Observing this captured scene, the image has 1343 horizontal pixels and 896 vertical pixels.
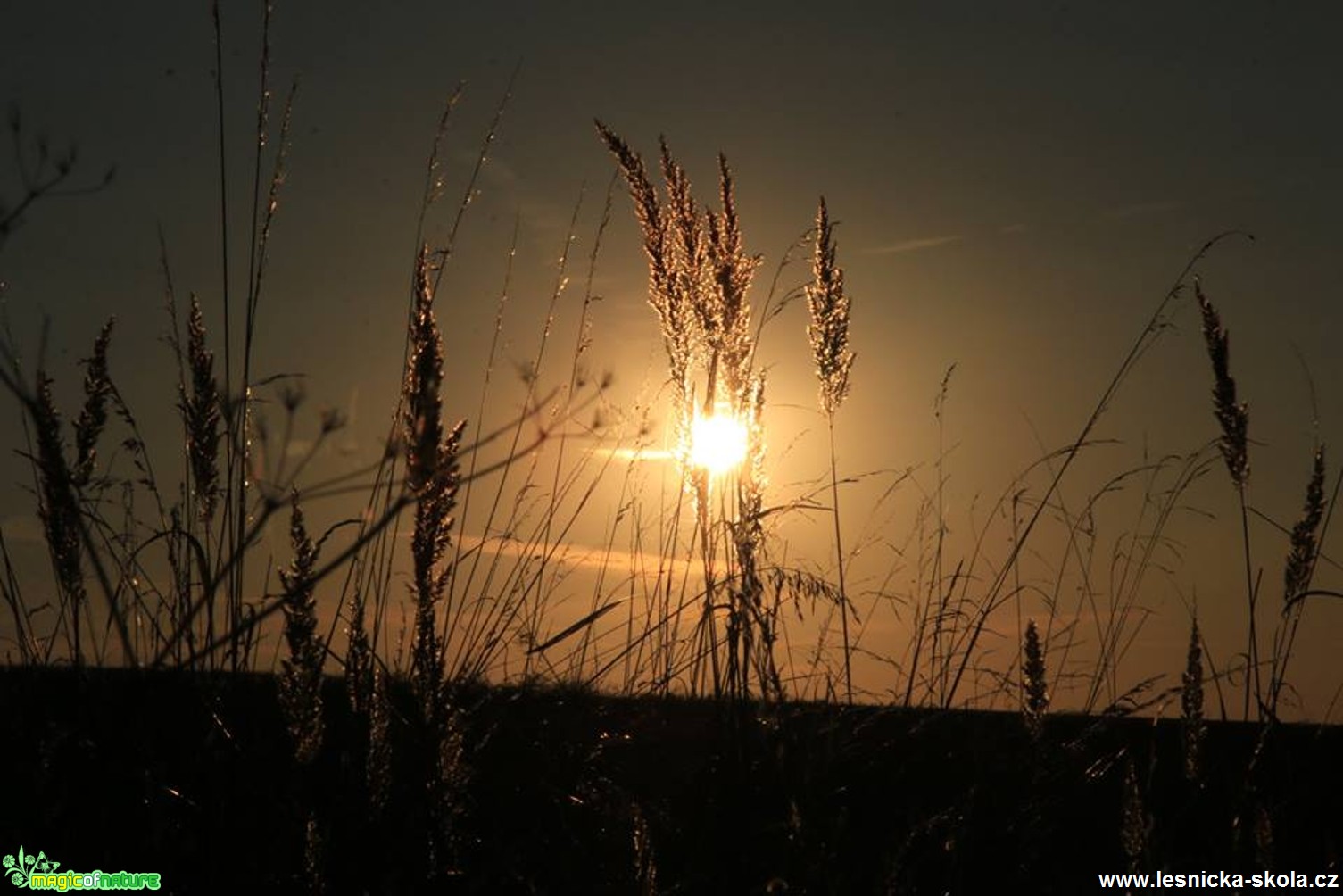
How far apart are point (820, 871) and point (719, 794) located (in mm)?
598

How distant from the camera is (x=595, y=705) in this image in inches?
120

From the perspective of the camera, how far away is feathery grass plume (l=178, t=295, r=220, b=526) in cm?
217

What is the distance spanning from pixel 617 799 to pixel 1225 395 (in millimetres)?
1505

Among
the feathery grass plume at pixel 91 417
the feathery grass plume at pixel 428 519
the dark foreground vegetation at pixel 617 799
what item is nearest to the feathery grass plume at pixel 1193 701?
the dark foreground vegetation at pixel 617 799

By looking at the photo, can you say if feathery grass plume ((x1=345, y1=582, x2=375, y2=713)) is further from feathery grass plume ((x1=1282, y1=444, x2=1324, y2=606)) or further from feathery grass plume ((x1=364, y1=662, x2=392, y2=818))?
feathery grass plume ((x1=1282, y1=444, x2=1324, y2=606))

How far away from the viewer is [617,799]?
2281 mm

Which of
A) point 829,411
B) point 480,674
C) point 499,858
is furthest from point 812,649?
point 499,858

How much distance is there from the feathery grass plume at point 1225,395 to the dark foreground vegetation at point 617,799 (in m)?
0.61

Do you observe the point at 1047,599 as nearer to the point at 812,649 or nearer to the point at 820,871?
the point at 812,649

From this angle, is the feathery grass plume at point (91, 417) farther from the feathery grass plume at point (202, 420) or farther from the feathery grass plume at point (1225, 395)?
the feathery grass plume at point (1225, 395)

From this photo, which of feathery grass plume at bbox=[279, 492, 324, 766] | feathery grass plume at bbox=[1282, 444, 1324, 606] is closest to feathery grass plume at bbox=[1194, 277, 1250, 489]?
feathery grass plume at bbox=[1282, 444, 1324, 606]

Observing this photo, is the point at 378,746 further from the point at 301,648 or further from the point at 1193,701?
the point at 1193,701

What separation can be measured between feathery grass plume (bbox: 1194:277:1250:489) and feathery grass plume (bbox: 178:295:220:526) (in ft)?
6.42

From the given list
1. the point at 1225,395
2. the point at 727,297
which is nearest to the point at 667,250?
the point at 727,297
